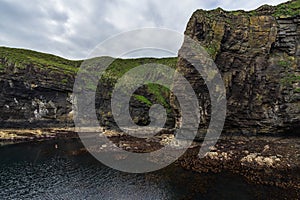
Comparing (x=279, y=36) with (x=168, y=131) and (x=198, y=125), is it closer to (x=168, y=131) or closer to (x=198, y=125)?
(x=198, y=125)

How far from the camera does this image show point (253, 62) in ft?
197

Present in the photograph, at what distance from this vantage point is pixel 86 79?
345ft

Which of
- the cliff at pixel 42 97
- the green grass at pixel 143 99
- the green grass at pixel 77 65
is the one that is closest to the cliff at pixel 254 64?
the green grass at pixel 143 99

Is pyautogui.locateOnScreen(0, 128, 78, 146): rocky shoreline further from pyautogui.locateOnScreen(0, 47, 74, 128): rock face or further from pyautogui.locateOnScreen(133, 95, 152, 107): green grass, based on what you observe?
pyautogui.locateOnScreen(133, 95, 152, 107): green grass

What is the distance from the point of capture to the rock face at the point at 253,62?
57219 millimetres

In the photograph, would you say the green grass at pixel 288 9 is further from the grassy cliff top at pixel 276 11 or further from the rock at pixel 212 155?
the rock at pixel 212 155

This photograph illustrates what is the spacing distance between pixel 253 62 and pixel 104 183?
154 ft

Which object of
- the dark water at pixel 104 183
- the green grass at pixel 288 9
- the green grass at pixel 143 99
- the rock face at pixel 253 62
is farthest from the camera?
the green grass at pixel 143 99

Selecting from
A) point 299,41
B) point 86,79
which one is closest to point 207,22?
point 299,41

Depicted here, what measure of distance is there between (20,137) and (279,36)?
77931mm

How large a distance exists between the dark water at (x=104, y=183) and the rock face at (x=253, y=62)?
24.1 m

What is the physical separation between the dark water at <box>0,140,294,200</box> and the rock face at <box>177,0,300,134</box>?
24064 mm

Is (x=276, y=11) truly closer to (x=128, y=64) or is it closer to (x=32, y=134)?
(x=32, y=134)

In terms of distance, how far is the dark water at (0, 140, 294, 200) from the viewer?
32594mm
